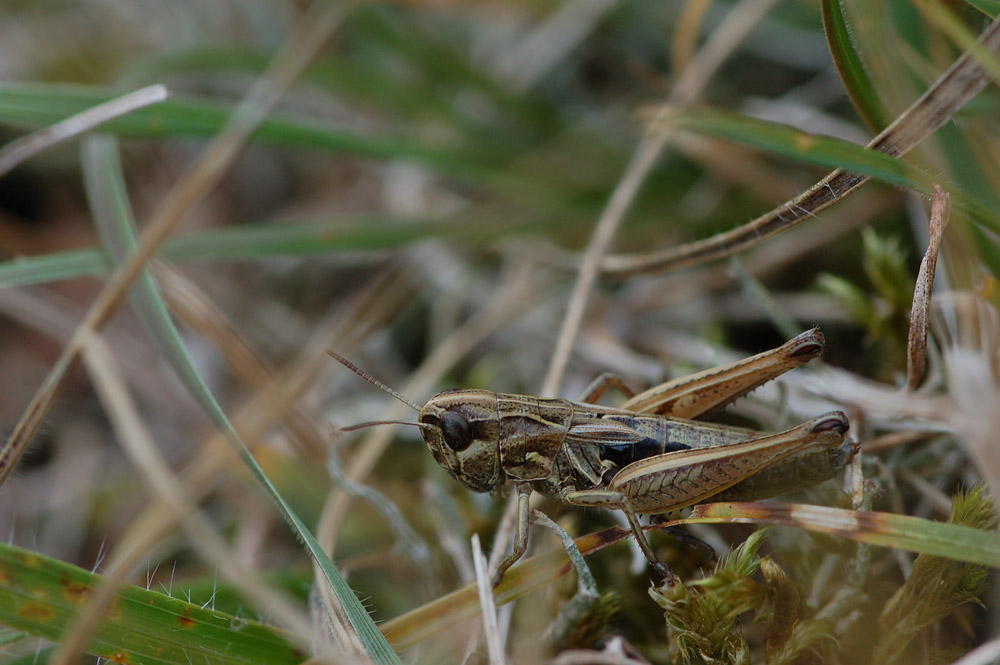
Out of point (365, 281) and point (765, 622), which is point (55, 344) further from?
point (765, 622)

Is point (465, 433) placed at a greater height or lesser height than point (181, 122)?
lesser

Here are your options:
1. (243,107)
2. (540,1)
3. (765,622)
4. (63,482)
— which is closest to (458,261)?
(243,107)

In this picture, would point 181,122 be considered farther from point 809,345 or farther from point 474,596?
point 809,345

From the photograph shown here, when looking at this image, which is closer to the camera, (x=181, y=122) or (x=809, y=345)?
(x=809, y=345)

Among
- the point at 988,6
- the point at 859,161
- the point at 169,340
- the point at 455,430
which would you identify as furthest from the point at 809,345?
the point at 169,340

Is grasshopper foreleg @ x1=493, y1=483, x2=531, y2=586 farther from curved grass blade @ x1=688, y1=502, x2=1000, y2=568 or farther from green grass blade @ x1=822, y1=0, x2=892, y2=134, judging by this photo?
green grass blade @ x1=822, y1=0, x2=892, y2=134

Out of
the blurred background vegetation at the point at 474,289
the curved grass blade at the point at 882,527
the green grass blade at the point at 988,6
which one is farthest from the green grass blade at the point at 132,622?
the green grass blade at the point at 988,6

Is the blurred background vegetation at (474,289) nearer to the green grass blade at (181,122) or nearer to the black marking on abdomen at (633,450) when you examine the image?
the green grass blade at (181,122)
